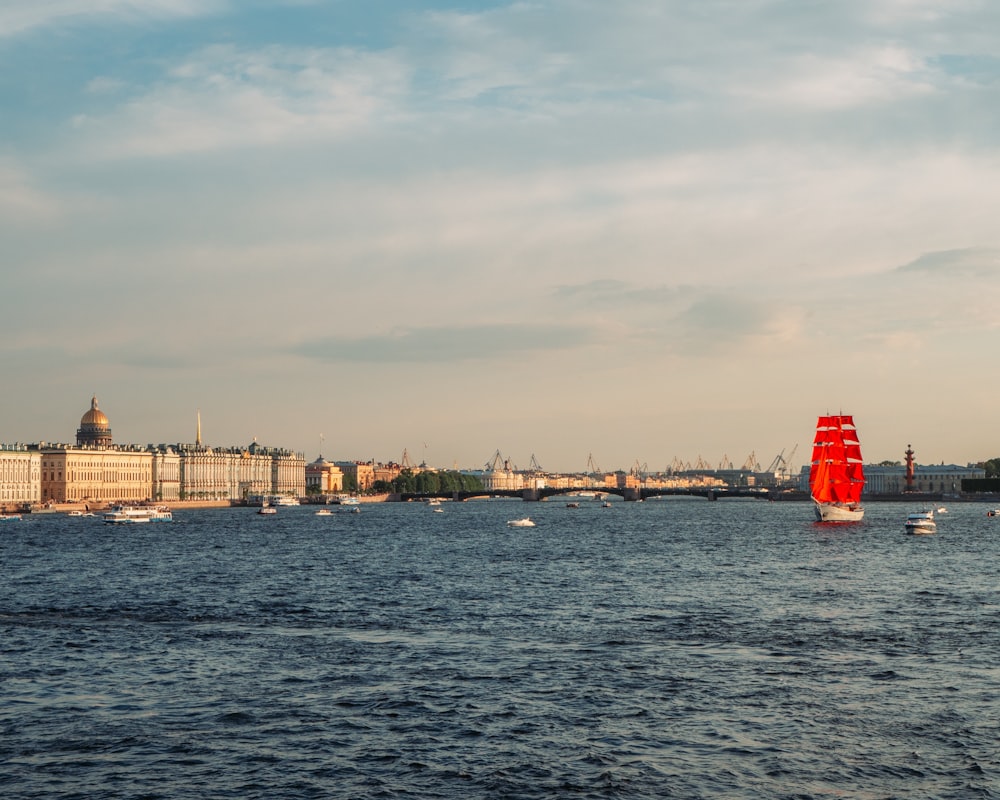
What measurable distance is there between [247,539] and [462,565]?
3947 cm

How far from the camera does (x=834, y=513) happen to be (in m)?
129

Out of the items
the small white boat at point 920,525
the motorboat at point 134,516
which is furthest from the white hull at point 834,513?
the motorboat at point 134,516

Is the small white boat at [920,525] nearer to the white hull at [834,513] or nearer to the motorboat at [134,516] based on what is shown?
the white hull at [834,513]

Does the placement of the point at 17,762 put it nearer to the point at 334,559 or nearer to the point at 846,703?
the point at 846,703

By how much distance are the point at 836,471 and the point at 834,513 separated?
272 inches

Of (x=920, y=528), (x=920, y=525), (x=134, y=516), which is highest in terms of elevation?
(x=134, y=516)

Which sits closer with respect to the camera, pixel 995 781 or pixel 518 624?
pixel 995 781

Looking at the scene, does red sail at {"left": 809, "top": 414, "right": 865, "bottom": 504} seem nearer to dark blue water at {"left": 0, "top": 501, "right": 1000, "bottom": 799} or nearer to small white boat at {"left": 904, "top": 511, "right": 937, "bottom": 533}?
small white boat at {"left": 904, "top": 511, "right": 937, "bottom": 533}

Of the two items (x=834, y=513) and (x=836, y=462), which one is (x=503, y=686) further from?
(x=836, y=462)

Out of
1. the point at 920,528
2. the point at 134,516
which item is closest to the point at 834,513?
the point at 920,528

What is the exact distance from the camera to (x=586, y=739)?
23969mm

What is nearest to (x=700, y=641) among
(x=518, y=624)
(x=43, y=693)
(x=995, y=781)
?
(x=518, y=624)

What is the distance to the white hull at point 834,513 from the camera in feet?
420

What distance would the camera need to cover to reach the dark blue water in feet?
70.8
